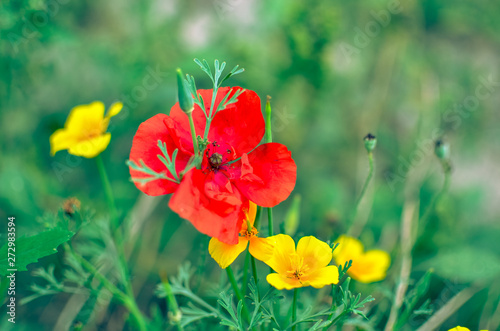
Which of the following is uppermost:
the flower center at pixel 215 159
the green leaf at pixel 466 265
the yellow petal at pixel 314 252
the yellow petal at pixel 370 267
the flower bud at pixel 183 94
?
the flower bud at pixel 183 94

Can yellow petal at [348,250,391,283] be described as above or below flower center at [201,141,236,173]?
below

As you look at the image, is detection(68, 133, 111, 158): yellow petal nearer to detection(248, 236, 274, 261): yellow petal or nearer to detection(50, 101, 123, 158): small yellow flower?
detection(50, 101, 123, 158): small yellow flower

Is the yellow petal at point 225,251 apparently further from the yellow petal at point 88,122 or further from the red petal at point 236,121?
the yellow petal at point 88,122

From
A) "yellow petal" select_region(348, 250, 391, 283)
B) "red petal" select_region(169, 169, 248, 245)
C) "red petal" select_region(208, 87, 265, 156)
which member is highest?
"red petal" select_region(208, 87, 265, 156)

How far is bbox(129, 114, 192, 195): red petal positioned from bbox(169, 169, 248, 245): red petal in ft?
0.19

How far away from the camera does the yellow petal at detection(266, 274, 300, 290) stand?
77 cm

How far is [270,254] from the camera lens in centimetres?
81

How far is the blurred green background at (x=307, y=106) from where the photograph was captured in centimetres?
172

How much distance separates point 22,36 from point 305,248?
1.42 m

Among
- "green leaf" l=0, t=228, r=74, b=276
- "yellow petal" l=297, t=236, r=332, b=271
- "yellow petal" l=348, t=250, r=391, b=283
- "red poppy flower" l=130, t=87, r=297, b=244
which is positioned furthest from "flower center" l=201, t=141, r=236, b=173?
"yellow petal" l=348, t=250, r=391, b=283

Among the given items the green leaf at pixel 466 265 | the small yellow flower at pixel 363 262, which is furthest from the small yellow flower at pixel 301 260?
the green leaf at pixel 466 265

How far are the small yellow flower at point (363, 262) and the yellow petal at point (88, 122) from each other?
2.58 ft

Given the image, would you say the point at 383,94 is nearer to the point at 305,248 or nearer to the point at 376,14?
the point at 376,14

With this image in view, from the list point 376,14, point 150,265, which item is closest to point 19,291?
point 150,265
